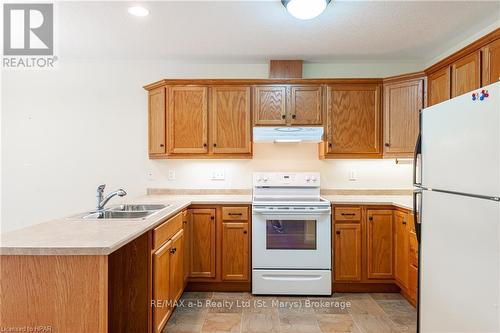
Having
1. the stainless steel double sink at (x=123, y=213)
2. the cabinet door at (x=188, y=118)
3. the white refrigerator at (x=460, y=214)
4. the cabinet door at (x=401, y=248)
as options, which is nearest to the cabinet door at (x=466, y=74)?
the white refrigerator at (x=460, y=214)

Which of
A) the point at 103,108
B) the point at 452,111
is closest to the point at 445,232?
the point at 452,111

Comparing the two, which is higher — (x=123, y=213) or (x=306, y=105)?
(x=306, y=105)

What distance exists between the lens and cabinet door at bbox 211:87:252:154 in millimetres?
3031

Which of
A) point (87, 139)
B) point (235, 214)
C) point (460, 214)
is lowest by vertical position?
point (235, 214)

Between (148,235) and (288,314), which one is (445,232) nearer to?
(288,314)

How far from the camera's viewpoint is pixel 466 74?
7.11 feet

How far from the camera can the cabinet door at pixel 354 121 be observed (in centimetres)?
299

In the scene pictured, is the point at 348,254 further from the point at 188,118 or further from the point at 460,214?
the point at 188,118

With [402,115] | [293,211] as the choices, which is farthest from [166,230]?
[402,115]

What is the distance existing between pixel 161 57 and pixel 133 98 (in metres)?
0.58

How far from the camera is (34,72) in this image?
3268 millimetres

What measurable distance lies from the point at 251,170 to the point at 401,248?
1.72 metres

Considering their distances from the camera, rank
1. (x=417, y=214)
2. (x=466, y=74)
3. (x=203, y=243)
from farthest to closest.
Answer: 1. (x=203, y=243)
2. (x=466, y=74)
3. (x=417, y=214)

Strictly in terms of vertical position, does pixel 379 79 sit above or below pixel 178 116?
above
